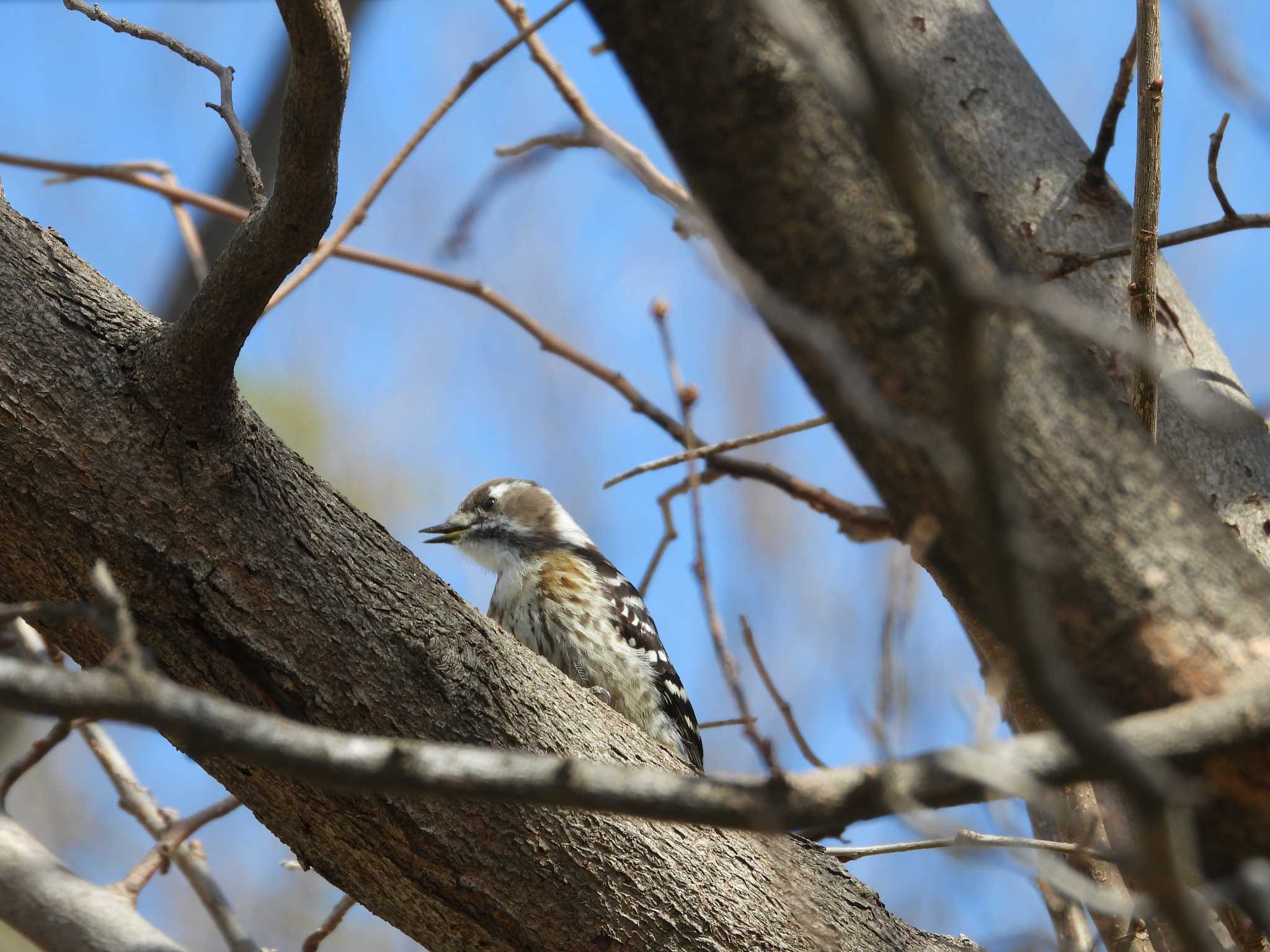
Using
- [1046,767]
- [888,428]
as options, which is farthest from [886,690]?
[888,428]

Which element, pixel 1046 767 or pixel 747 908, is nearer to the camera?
pixel 1046 767

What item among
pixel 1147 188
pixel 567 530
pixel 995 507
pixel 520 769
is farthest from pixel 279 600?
pixel 567 530

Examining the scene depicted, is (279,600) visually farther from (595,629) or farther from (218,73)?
(595,629)

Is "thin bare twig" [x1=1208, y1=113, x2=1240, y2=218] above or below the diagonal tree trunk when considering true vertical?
above

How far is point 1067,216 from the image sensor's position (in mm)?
2893

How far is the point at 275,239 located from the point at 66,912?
190 cm

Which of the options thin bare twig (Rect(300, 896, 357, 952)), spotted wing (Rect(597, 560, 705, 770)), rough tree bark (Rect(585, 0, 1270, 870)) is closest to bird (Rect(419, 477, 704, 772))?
spotted wing (Rect(597, 560, 705, 770))

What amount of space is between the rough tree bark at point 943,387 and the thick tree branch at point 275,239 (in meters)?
0.62

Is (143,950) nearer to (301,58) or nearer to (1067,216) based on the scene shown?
(301,58)

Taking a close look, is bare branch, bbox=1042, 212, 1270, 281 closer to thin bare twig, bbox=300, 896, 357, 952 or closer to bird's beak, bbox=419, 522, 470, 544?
thin bare twig, bbox=300, 896, 357, 952

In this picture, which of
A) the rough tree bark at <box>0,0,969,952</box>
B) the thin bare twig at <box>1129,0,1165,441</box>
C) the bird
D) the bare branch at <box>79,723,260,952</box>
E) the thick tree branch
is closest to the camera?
the thick tree branch

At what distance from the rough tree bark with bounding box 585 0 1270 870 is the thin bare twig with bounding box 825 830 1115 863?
31cm

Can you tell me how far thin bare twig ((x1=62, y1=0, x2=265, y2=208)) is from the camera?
2.38 meters

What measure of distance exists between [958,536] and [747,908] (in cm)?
114
